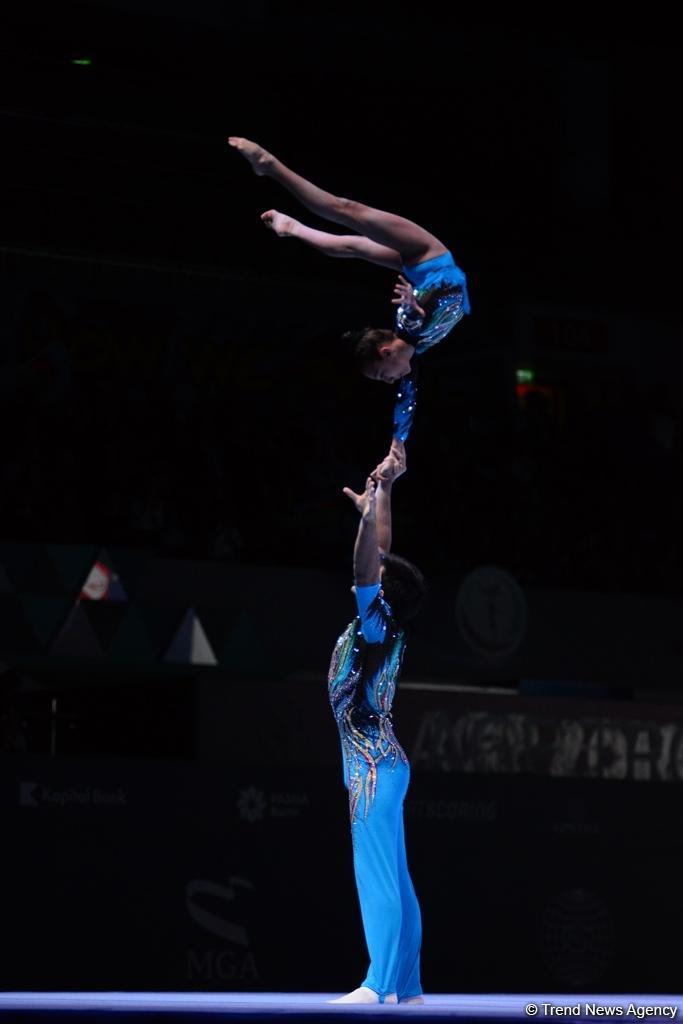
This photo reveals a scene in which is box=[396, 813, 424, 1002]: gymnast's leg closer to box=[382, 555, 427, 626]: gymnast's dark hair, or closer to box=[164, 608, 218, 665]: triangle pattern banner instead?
box=[382, 555, 427, 626]: gymnast's dark hair

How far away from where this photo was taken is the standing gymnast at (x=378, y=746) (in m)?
5.68

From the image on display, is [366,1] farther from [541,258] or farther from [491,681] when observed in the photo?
[491,681]

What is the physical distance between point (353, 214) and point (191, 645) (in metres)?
6.02

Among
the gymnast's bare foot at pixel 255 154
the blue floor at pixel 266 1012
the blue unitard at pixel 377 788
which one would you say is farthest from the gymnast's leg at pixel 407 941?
the gymnast's bare foot at pixel 255 154

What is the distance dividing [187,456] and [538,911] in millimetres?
4007

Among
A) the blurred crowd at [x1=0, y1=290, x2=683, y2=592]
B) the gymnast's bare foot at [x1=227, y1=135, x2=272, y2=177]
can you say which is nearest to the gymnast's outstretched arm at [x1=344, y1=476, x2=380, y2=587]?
the gymnast's bare foot at [x1=227, y1=135, x2=272, y2=177]

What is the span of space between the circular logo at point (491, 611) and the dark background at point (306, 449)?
144mm

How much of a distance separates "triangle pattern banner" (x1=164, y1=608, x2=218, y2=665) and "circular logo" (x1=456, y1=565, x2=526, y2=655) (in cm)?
199

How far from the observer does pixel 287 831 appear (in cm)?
1047

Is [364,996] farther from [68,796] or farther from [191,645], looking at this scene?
[191,645]

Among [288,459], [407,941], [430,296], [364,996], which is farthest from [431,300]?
[288,459]

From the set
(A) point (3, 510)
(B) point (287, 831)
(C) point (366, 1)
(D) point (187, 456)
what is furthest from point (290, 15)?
(B) point (287, 831)

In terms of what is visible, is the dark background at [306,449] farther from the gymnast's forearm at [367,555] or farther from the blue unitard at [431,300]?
the gymnast's forearm at [367,555]

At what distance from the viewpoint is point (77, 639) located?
36.4 ft
